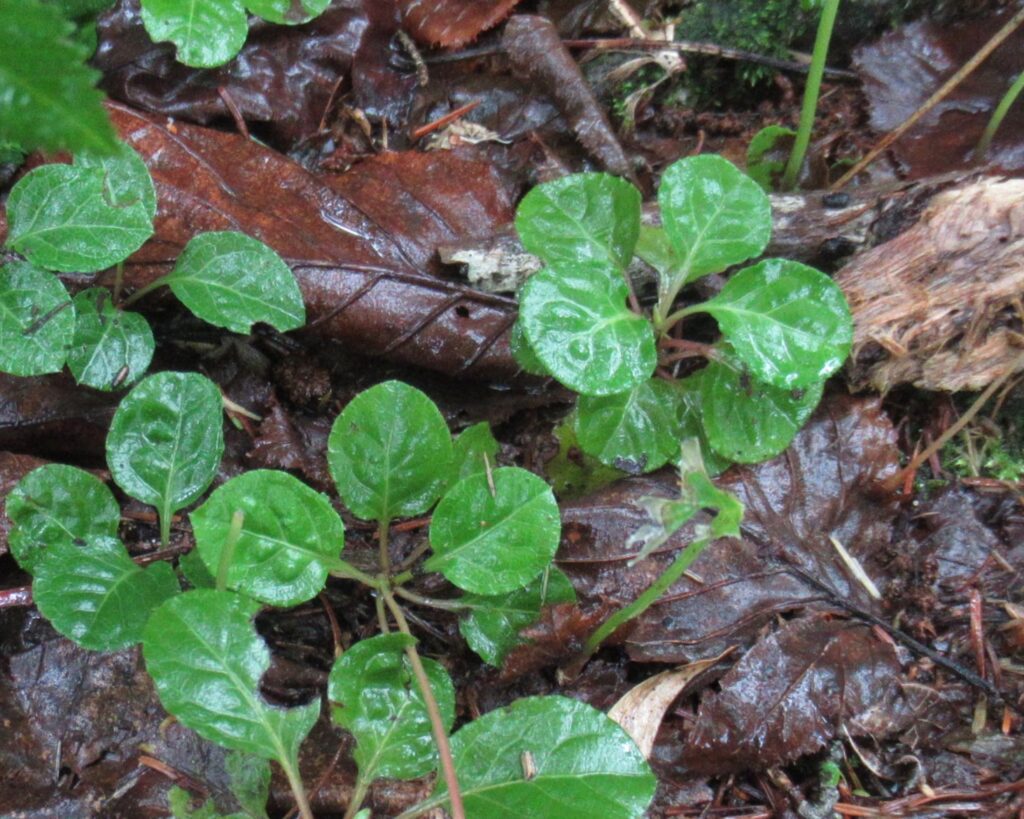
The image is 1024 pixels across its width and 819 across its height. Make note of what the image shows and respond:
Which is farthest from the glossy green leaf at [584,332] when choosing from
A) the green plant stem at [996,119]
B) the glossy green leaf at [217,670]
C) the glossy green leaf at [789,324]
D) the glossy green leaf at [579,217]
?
the green plant stem at [996,119]

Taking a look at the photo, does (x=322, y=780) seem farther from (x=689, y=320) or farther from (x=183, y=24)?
(x=183, y=24)

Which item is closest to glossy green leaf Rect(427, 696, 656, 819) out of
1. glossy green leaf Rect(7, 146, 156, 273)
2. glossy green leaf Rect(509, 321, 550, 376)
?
glossy green leaf Rect(509, 321, 550, 376)

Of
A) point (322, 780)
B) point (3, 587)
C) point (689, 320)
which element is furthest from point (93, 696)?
point (689, 320)

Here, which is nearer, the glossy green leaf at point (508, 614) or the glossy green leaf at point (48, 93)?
the glossy green leaf at point (48, 93)

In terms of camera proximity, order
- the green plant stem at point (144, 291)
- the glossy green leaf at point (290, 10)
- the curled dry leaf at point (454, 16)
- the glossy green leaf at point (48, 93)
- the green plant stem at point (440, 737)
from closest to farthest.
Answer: the glossy green leaf at point (48, 93), the green plant stem at point (440, 737), the green plant stem at point (144, 291), the glossy green leaf at point (290, 10), the curled dry leaf at point (454, 16)

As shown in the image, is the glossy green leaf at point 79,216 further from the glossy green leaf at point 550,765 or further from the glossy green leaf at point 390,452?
the glossy green leaf at point 550,765

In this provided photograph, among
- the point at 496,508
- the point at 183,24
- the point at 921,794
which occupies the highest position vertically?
the point at 183,24

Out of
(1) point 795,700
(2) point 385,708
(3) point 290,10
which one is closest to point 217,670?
(2) point 385,708
